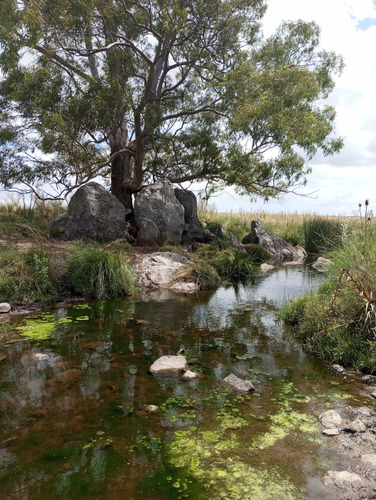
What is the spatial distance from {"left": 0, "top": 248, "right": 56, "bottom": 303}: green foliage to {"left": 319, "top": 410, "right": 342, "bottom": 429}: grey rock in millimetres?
5497

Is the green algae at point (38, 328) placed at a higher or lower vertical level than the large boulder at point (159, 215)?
lower

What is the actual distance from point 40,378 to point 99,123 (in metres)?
8.55

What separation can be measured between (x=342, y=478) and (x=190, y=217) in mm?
12007

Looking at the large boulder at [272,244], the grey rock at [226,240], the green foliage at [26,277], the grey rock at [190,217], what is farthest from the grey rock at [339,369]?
the large boulder at [272,244]

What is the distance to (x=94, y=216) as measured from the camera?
1161 centimetres

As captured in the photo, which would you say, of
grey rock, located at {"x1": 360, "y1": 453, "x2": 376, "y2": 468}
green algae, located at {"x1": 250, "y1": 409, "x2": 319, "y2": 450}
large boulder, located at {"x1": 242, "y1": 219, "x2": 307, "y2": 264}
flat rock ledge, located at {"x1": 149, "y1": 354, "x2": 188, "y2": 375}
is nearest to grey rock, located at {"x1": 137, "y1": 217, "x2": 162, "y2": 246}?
large boulder, located at {"x1": 242, "y1": 219, "x2": 307, "y2": 264}

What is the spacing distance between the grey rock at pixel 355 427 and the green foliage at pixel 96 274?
5.60 metres

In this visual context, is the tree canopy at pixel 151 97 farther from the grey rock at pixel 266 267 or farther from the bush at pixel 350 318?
the bush at pixel 350 318

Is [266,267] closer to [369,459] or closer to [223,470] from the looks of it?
[369,459]

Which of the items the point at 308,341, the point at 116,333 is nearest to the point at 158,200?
the point at 116,333

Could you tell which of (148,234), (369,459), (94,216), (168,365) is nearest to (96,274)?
(94,216)

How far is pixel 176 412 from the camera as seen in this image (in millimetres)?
3512

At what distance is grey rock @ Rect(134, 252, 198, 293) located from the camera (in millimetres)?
9434

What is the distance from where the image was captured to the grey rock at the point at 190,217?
14148mm
